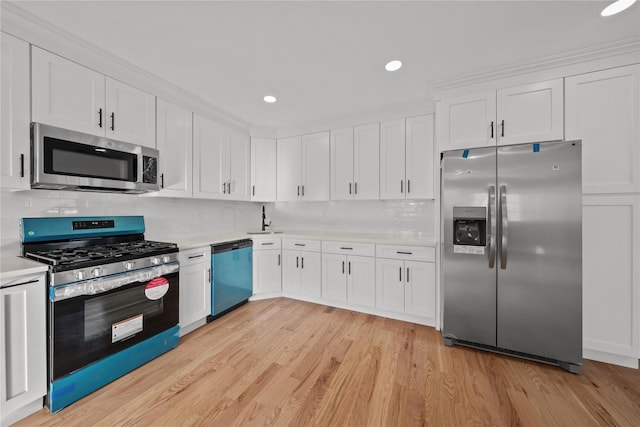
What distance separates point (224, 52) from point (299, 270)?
104 inches

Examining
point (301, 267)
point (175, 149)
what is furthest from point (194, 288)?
point (175, 149)

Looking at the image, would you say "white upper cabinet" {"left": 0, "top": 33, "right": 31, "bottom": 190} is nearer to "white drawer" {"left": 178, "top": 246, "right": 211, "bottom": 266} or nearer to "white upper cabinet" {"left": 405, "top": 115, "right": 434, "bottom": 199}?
"white drawer" {"left": 178, "top": 246, "right": 211, "bottom": 266}

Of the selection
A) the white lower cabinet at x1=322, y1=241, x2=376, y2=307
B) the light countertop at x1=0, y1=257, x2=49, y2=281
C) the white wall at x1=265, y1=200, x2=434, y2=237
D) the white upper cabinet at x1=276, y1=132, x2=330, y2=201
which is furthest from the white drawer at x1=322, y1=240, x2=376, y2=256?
the light countertop at x1=0, y1=257, x2=49, y2=281

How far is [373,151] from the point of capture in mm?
3334

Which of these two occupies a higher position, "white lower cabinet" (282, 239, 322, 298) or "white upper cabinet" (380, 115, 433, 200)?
"white upper cabinet" (380, 115, 433, 200)

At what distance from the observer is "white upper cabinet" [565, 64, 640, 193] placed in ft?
6.55

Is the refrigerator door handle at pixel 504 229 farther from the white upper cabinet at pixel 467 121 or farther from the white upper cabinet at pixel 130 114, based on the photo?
the white upper cabinet at pixel 130 114

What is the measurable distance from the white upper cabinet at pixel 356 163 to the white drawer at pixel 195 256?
183 cm

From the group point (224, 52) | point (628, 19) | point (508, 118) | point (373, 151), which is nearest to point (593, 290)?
point (508, 118)

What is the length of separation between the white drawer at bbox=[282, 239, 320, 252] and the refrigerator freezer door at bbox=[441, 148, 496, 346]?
1.62 metres

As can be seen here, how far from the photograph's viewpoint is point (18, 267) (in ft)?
4.97

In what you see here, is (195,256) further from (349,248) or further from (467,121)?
(467,121)

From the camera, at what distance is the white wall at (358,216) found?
3398 mm

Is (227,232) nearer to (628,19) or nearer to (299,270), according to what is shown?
(299,270)
